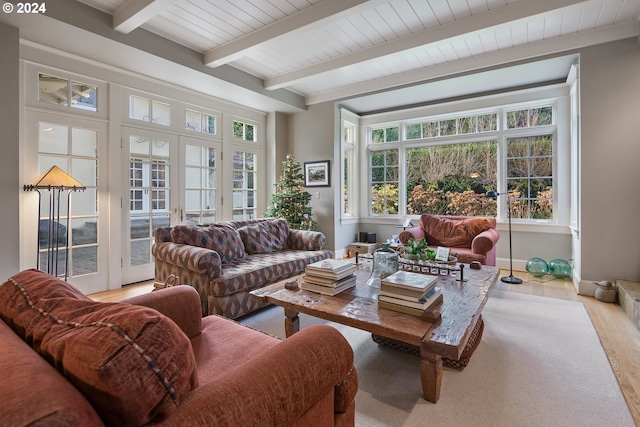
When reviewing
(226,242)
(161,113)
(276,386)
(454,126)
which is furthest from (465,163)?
(276,386)

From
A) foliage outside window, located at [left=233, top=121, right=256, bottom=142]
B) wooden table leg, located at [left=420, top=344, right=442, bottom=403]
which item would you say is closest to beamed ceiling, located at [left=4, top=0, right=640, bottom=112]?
foliage outside window, located at [left=233, top=121, right=256, bottom=142]

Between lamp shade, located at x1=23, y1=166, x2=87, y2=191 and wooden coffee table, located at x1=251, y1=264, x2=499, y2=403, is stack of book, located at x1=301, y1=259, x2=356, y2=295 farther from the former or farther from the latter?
lamp shade, located at x1=23, y1=166, x2=87, y2=191

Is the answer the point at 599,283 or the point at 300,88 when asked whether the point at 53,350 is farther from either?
the point at 300,88

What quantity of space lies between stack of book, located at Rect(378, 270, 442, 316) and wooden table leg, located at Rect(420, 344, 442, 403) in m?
0.22

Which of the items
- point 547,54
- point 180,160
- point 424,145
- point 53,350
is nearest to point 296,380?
point 53,350

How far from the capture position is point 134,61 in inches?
135

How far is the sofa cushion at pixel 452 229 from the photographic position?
4.08 m

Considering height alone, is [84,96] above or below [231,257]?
above

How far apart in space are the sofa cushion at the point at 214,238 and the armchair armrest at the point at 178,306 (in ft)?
5.18

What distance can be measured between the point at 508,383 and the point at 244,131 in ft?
15.5

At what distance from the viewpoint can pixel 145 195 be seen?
3.95m

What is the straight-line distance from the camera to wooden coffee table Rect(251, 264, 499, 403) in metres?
1.45

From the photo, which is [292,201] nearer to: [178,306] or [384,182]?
[384,182]

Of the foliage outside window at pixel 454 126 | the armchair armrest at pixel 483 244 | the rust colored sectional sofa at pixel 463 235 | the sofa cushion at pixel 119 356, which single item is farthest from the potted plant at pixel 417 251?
the foliage outside window at pixel 454 126
